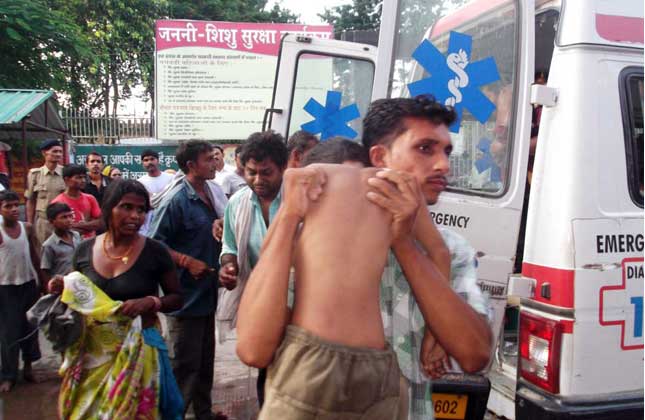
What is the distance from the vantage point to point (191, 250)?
134 inches

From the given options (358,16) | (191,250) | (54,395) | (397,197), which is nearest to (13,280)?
(54,395)

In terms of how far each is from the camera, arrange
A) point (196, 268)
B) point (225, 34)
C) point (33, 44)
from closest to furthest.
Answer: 1. point (196, 268)
2. point (33, 44)
3. point (225, 34)

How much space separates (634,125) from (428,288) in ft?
4.85

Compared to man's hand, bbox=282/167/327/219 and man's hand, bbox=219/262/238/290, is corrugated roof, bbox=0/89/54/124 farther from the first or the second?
man's hand, bbox=282/167/327/219

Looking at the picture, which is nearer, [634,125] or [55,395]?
[634,125]

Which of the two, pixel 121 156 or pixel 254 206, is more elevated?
pixel 254 206

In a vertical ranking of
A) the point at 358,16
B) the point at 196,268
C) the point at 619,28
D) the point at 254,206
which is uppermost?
the point at 358,16

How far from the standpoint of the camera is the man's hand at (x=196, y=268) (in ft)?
10.3

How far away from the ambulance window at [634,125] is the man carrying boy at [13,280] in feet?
12.0

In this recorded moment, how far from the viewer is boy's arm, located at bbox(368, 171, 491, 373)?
1278 mm

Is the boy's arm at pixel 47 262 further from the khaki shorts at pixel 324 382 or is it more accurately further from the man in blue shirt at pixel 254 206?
the khaki shorts at pixel 324 382

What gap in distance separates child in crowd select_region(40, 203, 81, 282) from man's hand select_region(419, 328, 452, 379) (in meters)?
3.05

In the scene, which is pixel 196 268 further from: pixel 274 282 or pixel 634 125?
pixel 634 125

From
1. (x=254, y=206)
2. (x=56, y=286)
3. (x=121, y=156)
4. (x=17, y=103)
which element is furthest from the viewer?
(x=121, y=156)
